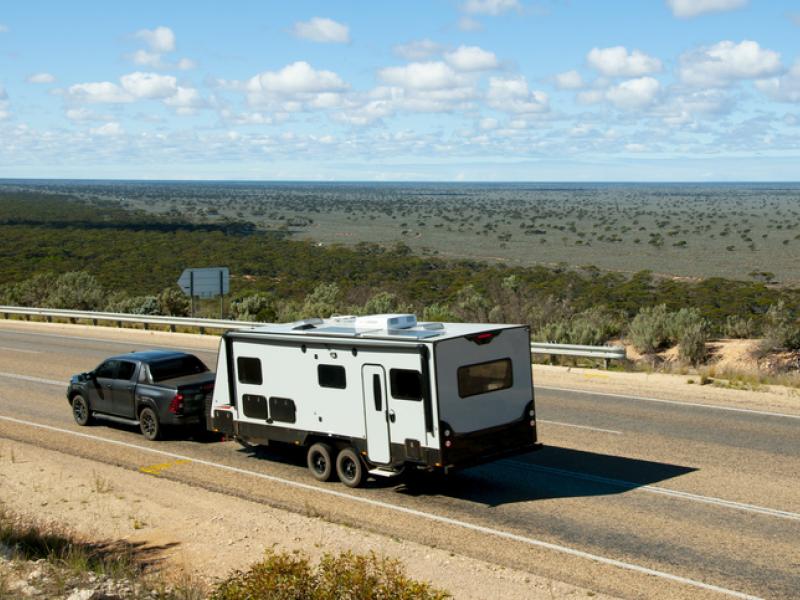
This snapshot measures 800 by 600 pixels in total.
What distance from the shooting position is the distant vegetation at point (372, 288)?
102 feet

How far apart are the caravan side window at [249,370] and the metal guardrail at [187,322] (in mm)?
10919

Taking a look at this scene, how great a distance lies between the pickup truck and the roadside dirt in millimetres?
1538

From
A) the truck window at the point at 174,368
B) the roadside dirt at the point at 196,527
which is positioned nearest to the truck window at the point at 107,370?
the truck window at the point at 174,368

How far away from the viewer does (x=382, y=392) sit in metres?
13.3

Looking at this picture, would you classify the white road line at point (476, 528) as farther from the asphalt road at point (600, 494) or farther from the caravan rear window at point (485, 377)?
the caravan rear window at point (485, 377)

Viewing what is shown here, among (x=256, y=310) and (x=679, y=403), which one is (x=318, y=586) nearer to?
(x=679, y=403)

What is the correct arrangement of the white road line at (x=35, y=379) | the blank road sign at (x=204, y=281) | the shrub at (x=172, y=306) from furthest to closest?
1. the shrub at (x=172, y=306)
2. the blank road sign at (x=204, y=281)
3. the white road line at (x=35, y=379)

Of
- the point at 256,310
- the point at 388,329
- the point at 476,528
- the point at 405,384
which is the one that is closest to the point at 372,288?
the point at 256,310

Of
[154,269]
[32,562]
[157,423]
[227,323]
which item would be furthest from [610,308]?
[154,269]

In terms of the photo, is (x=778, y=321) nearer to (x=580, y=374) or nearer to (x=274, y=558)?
(x=580, y=374)

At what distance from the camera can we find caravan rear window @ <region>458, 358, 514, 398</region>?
43.1 ft

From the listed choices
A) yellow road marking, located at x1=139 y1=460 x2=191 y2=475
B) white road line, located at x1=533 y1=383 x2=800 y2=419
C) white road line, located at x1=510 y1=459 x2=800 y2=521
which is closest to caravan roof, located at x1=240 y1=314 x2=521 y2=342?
white road line, located at x1=510 y1=459 x2=800 y2=521

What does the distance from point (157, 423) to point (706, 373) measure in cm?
1228

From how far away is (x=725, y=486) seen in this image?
1352 cm
